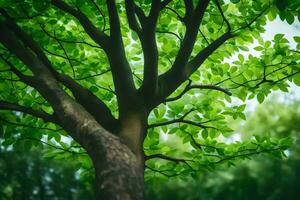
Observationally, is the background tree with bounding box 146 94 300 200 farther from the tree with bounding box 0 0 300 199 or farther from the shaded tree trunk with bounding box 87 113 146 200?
the shaded tree trunk with bounding box 87 113 146 200

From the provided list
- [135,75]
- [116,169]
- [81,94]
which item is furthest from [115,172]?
[135,75]

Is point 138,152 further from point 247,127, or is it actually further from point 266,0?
point 247,127

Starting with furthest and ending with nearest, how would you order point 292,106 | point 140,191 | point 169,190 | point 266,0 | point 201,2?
1. point 292,106
2. point 169,190
3. point 266,0
4. point 201,2
5. point 140,191

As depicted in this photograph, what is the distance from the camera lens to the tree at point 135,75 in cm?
265

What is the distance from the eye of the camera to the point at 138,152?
273 centimetres

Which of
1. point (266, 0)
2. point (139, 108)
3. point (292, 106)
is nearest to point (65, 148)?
point (139, 108)

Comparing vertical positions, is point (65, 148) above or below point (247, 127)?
below

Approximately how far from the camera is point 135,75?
422 centimetres

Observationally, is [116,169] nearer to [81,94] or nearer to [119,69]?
[81,94]

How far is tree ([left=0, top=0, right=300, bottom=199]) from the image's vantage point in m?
2.65

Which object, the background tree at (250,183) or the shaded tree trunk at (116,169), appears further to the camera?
the background tree at (250,183)

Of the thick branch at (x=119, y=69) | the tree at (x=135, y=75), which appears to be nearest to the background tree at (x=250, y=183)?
the tree at (x=135, y=75)

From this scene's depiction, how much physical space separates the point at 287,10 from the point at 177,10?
128 centimetres

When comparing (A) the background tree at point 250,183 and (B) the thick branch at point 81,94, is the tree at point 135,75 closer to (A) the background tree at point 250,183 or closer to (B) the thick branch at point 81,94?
(B) the thick branch at point 81,94
